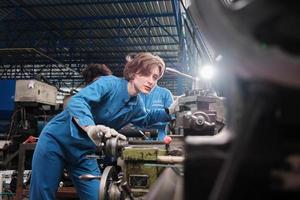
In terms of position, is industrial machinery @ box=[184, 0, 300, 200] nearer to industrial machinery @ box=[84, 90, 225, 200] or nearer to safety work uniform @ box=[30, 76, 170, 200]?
industrial machinery @ box=[84, 90, 225, 200]

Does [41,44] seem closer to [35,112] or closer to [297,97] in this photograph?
[35,112]

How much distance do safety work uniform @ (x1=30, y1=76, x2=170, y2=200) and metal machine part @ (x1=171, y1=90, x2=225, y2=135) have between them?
49cm

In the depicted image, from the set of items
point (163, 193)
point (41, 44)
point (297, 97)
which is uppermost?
point (41, 44)

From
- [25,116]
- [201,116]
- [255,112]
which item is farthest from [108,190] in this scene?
[25,116]

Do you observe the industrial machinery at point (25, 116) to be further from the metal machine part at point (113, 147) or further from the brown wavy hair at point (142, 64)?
the metal machine part at point (113, 147)

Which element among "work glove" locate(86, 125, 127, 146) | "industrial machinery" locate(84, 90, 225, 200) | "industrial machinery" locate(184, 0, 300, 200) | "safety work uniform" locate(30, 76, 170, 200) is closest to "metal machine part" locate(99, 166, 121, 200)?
"industrial machinery" locate(84, 90, 225, 200)

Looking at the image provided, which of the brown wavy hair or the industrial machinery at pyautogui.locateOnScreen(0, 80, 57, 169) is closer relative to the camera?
the brown wavy hair

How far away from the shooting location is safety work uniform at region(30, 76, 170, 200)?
177 centimetres

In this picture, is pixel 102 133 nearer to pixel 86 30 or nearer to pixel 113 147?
pixel 113 147

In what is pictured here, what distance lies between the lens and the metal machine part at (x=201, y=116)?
124cm

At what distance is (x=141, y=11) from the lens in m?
6.72

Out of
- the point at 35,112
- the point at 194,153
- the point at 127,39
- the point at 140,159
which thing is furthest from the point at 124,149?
the point at 127,39

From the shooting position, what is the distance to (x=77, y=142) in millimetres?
1832

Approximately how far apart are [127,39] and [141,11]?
1.60 metres
